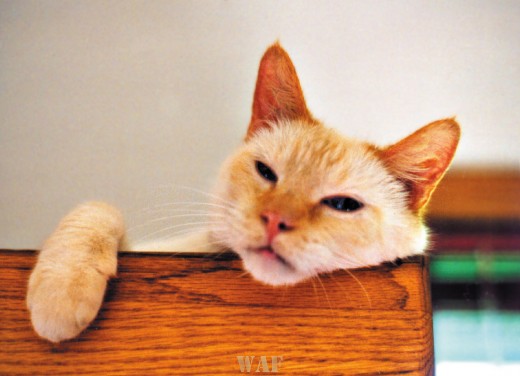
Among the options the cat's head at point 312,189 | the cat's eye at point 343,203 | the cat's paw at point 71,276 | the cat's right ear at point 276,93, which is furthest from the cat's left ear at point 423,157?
the cat's paw at point 71,276

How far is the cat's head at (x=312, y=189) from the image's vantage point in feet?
2.68

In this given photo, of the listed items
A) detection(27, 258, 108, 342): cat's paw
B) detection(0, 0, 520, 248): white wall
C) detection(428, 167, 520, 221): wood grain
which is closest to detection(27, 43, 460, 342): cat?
detection(27, 258, 108, 342): cat's paw

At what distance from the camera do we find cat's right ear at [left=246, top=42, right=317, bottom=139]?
1.08m

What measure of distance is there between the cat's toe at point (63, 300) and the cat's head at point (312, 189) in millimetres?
278

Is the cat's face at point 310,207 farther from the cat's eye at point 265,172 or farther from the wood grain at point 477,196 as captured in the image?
the wood grain at point 477,196

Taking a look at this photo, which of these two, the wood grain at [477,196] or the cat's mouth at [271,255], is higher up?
the wood grain at [477,196]

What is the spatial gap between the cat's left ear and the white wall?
1.80 ft

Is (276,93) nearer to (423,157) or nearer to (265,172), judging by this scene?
(265,172)

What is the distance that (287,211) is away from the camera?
838 mm

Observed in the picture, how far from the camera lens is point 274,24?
1.57 metres

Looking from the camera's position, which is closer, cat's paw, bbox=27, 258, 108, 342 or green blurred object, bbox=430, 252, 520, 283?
cat's paw, bbox=27, 258, 108, 342

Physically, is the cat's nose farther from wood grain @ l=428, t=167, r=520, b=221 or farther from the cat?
wood grain @ l=428, t=167, r=520, b=221

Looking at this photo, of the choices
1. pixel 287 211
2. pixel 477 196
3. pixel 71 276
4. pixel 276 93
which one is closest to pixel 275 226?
pixel 287 211

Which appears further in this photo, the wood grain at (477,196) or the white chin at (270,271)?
the wood grain at (477,196)
